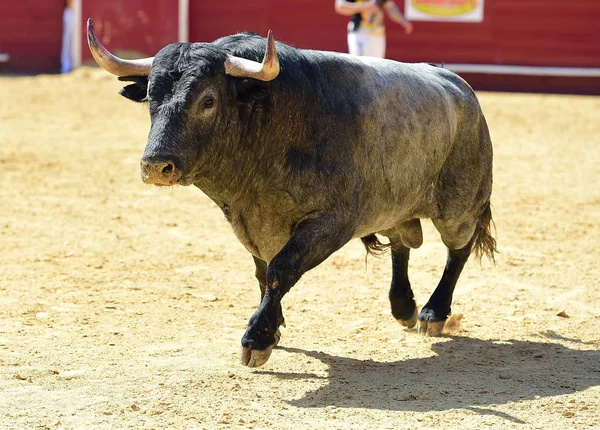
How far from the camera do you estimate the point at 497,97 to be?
50.2 ft

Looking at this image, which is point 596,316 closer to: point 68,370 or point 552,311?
point 552,311

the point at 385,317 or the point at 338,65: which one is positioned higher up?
the point at 338,65

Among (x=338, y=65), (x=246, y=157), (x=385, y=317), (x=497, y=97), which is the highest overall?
(x=338, y=65)

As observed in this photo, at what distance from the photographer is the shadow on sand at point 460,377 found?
4176 millimetres

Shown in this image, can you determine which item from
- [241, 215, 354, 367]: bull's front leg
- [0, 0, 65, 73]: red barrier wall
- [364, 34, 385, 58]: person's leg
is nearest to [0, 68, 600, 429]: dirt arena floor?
[241, 215, 354, 367]: bull's front leg

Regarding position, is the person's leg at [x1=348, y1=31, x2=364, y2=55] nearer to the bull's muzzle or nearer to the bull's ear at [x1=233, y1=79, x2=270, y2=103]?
the bull's ear at [x1=233, y1=79, x2=270, y2=103]

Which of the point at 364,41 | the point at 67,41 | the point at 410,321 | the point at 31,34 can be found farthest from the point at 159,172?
the point at 31,34

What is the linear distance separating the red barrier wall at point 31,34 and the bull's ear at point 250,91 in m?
13.8

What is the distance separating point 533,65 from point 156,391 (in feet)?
42.4

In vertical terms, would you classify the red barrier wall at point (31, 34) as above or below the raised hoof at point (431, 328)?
below

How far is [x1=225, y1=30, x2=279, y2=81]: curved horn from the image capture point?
4.30m

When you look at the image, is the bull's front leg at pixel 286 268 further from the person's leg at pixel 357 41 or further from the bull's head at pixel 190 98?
the person's leg at pixel 357 41

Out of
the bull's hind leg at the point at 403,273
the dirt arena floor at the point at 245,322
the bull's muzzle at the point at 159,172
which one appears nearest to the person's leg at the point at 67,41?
the dirt arena floor at the point at 245,322

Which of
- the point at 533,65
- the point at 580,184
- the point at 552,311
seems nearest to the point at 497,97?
the point at 533,65
